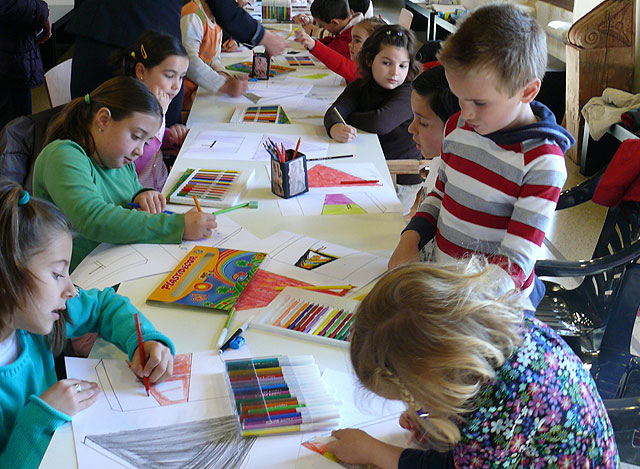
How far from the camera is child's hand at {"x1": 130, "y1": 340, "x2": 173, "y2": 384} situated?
3.82 feet

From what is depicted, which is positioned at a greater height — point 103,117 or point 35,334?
point 103,117

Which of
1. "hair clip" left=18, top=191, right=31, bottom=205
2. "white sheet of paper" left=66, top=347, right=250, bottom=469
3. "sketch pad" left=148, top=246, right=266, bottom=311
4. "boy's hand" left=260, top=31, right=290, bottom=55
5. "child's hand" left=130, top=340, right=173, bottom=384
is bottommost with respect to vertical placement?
"sketch pad" left=148, top=246, right=266, bottom=311

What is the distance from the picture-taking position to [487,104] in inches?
53.2

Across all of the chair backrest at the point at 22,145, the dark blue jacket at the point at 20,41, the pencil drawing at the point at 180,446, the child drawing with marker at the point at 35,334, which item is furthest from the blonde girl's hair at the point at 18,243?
the dark blue jacket at the point at 20,41

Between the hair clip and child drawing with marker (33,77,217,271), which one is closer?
the hair clip

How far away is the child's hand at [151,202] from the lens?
6.09 feet

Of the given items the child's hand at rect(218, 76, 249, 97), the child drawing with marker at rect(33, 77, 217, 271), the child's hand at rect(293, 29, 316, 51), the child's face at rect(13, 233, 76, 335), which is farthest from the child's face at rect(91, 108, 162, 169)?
the child's hand at rect(293, 29, 316, 51)

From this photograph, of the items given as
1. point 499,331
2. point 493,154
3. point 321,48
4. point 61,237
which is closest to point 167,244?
point 61,237

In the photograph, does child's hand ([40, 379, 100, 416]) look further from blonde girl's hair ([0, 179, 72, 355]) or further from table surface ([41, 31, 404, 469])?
blonde girl's hair ([0, 179, 72, 355])

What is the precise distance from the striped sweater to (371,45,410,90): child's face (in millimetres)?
1074

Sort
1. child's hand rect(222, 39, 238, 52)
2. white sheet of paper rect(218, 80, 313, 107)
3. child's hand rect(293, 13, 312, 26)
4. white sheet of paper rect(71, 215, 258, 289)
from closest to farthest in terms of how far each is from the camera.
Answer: white sheet of paper rect(71, 215, 258, 289) → white sheet of paper rect(218, 80, 313, 107) → child's hand rect(222, 39, 238, 52) → child's hand rect(293, 13, 312, 26)

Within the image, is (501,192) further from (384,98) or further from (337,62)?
(337,62)

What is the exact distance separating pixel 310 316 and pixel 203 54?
2513mm

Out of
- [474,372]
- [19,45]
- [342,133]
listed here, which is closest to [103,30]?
[342,133]
